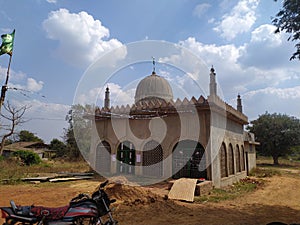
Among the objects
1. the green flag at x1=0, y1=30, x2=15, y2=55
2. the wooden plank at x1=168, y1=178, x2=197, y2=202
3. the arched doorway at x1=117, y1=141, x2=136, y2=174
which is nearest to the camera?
the green flag at x1=0, y1=30, x2=15, y2=55

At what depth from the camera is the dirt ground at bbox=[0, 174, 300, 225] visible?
6256mm

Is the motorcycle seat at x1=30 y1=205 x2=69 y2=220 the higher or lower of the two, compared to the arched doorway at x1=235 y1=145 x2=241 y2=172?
lower

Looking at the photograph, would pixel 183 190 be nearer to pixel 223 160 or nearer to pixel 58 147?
pixel 223 160

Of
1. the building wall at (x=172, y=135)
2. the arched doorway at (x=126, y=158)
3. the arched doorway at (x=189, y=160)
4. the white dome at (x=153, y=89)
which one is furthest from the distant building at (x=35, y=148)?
the arched doorway at (x=189, y=160)

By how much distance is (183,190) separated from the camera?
29.2 ft

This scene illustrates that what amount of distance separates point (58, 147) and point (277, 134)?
31702 mm

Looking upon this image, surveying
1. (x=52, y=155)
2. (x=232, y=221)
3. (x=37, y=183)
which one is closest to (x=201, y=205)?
(x=232, y=221)

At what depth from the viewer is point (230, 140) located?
13.6 meters

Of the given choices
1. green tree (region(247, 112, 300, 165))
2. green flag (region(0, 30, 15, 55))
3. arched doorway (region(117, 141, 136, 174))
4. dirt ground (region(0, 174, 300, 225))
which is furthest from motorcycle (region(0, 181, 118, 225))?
green tree (region(247, 112, 300, 165))

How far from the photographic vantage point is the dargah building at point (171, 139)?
11.1 meters

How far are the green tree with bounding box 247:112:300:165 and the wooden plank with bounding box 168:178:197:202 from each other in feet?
80.4

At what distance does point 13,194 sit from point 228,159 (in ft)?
35.0

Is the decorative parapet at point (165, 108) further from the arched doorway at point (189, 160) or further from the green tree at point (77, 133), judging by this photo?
the green tree at point (77, 133)

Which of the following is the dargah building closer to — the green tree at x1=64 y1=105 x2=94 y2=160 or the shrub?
the shrub
